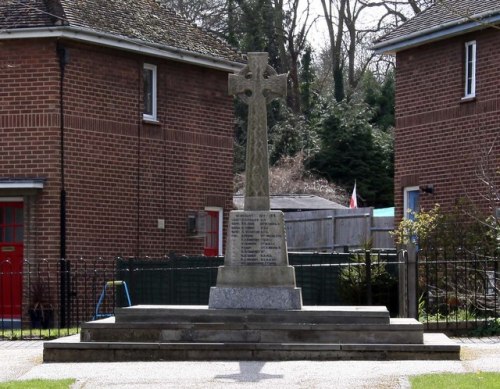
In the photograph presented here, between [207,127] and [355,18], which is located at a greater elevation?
[355,18]

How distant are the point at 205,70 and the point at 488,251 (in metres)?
8.79

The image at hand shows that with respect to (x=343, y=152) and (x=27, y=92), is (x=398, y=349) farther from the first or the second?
(x=343, y=152)

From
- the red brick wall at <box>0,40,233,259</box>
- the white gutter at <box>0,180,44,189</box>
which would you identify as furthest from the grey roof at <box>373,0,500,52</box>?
the white gutter at <box>0,180,44,189</box>

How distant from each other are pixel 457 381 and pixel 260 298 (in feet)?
13.0

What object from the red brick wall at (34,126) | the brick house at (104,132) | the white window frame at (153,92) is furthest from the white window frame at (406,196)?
the red brick wall at (34,126)

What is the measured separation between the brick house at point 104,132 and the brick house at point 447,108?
3.96 metres

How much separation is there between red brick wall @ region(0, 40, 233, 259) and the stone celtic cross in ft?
29.3

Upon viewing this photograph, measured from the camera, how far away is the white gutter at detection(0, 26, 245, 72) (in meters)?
25.0

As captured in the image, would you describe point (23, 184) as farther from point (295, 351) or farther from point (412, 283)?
point (295, 351)

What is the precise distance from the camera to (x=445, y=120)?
27.6 meters

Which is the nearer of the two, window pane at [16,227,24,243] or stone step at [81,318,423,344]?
stone step at [81,318,423,344]

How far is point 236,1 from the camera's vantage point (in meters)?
50.6

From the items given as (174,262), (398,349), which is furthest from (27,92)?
(398,349)

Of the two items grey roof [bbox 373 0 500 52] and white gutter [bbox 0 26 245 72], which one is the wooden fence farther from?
white gutter [bbox 0 26 245 72]
